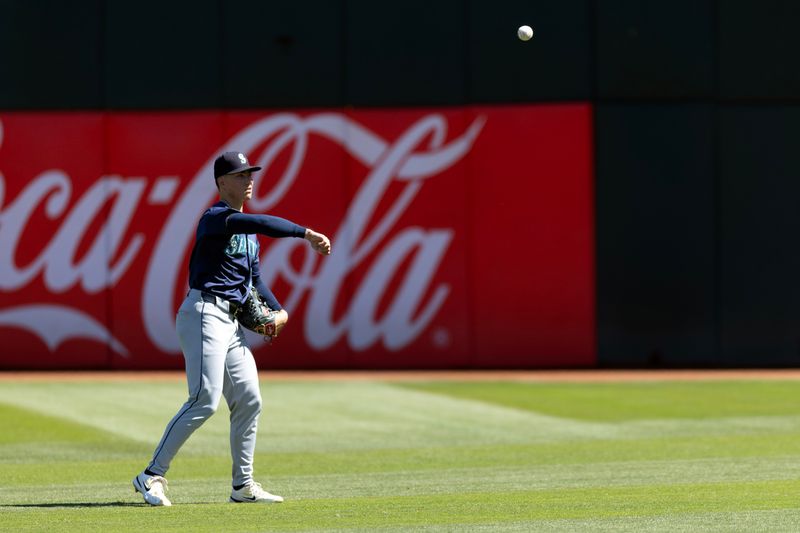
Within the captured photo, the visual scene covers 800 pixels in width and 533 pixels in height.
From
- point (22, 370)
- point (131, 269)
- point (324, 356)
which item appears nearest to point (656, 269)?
point (324, 356)

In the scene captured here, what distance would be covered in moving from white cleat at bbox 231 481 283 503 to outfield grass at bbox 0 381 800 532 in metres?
0.11

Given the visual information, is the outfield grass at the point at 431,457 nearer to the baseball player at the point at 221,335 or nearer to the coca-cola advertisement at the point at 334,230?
the baseball player at the point at 221,335

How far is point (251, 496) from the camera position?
30.0 feet

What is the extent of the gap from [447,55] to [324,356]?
4.64 metres

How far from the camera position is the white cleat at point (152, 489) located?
887cm

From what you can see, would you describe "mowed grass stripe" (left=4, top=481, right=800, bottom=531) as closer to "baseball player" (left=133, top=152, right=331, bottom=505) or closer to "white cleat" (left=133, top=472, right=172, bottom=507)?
"white cleat" (left=133, top=472, right=172, bottom=507)

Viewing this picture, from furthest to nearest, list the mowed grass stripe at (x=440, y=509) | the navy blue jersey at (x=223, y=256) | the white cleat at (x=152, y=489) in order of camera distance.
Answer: the white cleat at (x=152, y=489) < the navy blue jersey at (x=223, y=256) < the mowed grass stripe at (x=440, y=509)

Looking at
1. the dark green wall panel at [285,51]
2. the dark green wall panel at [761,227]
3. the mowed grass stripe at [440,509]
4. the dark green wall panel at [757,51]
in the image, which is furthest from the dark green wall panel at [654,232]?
the mowed grass stripe at [440,509]

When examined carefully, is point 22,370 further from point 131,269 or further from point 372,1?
point 372,1

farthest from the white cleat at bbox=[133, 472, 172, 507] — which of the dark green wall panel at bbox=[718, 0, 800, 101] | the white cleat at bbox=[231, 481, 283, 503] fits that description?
the dark green wall panel at bbox=[718, 0, 800, 101]

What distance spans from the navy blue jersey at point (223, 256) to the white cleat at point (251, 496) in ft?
3.75

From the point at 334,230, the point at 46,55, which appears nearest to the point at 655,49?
the point at 334,230

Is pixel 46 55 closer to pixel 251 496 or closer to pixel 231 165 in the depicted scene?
pixel 231 165

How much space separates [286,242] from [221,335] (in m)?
12.7
